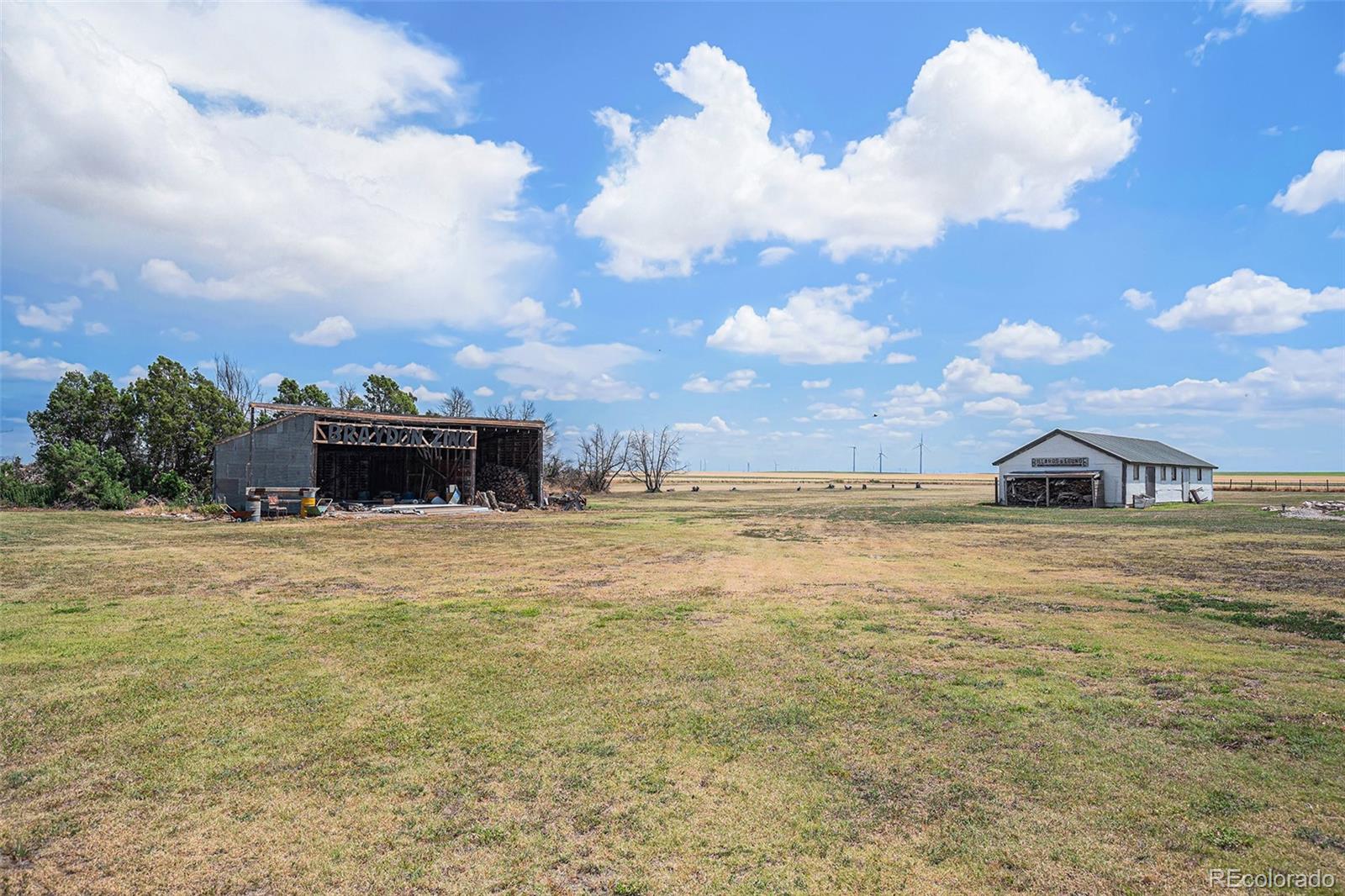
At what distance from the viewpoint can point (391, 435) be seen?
3603 cm

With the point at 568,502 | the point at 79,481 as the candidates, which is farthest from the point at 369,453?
the point at 79,481

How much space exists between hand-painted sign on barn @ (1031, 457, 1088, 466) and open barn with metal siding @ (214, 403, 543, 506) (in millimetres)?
35050

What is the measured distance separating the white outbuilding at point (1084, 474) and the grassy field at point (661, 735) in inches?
1397

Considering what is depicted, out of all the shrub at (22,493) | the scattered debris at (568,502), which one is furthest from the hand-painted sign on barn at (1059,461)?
the shrub at (22,493)

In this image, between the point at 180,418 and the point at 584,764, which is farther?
the point at 180,418

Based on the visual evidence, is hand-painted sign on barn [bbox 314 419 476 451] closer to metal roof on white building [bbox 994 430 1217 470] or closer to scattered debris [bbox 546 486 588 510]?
scattered debris [bbox 546 486 588 510]

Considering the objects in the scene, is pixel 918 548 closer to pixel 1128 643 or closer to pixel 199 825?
pixel 1128 643

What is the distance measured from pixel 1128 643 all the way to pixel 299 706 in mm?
10827

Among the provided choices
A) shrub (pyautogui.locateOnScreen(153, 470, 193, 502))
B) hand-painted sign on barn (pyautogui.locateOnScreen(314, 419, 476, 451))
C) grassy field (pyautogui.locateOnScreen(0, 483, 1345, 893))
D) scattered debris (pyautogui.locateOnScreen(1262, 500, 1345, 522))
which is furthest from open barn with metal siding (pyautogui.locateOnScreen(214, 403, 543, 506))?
scattered debris (pyautogui.locateOnScreen(1262, 500, 1345, 522))

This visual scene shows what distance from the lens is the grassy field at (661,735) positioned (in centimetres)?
466

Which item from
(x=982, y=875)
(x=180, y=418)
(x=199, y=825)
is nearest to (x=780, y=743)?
(x=982, y=875)

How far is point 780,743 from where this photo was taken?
257 inches

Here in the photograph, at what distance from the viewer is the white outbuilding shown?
47406mm

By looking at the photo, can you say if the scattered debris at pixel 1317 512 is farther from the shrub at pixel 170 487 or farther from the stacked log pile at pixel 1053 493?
the shrub at pixel 170 487
